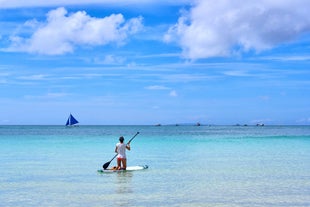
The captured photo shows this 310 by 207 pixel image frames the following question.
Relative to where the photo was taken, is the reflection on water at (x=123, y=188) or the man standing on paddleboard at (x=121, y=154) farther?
the man standing on paddleboard at (x=121, y=154)

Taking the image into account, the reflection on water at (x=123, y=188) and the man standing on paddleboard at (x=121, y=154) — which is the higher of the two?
the man standing on paddleboard at (x=121, y=154)

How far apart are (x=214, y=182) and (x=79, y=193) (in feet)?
16.7

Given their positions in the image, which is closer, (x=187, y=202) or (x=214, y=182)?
(x=187, y=202)

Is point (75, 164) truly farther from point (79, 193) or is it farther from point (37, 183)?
point (79, 193)

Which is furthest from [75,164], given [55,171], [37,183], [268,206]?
[268,206]

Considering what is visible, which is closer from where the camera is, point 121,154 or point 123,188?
point 123,188

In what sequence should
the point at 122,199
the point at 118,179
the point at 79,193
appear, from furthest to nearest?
the point at 118,179
the point at 79,193
the point at 122,199

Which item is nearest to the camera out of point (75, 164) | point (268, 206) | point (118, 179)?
point (268, 206)

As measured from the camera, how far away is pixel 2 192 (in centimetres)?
1544

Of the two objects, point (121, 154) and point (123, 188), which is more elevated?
point (121, 154)

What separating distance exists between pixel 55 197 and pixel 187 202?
413 cm

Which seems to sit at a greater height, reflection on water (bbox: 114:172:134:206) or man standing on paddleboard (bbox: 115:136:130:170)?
man standing on paddleboard (bbox: 115:136:130:170)

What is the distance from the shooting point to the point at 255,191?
15320 mm

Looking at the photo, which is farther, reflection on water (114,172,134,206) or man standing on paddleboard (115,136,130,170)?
man standing on paddleboard (115,136,130,170)
